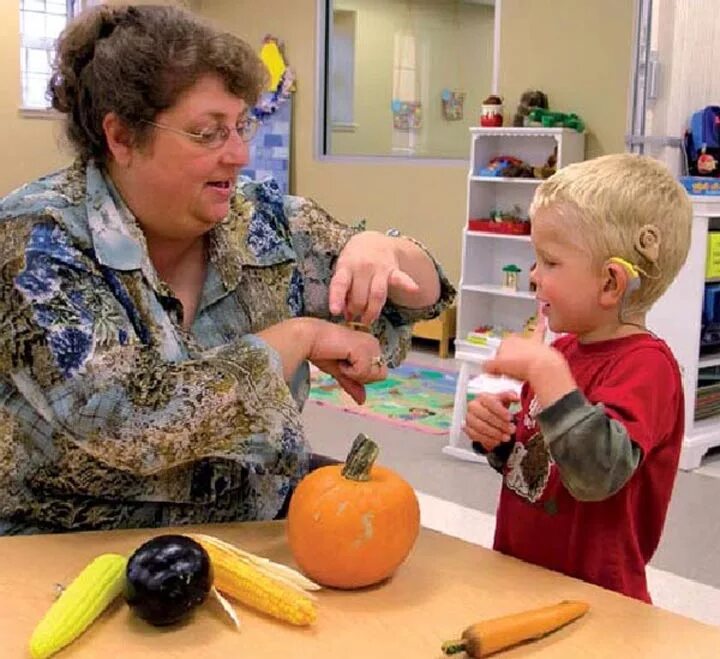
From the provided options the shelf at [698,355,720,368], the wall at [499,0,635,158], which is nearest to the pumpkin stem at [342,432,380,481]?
the shelf at [698,355,720,368]

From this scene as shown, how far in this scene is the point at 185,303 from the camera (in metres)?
1.54

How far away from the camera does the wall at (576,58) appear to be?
5500 millimetres

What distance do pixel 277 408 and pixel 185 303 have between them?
316 mm

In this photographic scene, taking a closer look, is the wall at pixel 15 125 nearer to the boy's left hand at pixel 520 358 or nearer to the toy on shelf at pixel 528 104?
the toy on shelf at pixel 528 104

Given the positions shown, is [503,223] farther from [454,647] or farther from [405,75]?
[454,647]

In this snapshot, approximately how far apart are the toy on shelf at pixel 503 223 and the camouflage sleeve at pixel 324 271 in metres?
3.82

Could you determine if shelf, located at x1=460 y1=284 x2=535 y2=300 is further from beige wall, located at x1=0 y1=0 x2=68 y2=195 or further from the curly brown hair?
the curly brown hair

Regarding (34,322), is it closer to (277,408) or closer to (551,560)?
(277,408)

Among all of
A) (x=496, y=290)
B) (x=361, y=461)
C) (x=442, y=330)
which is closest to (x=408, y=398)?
(x=496, y=290)

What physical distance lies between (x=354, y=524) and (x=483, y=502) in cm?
246

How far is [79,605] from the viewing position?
3.41ft

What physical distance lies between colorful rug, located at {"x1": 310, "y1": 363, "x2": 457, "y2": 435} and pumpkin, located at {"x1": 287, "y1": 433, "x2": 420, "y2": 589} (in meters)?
3.14

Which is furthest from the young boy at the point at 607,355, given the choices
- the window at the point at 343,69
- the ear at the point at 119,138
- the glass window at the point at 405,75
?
the window at the point at 343,69

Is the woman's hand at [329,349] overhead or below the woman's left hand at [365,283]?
below
